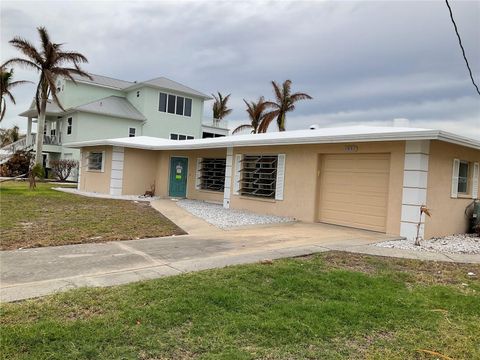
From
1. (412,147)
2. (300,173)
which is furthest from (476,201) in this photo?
(300,173)

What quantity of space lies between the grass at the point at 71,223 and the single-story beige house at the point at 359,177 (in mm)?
4020

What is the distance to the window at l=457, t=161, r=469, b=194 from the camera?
12234 millimetres

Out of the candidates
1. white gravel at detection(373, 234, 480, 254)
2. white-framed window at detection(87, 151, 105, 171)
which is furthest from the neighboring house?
white gravel at detection(373, 234, 480, 254)

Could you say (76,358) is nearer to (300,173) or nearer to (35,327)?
(35,327)

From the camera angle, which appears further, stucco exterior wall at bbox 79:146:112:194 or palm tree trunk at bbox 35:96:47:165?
palm tree trunk at bbox 35:96:47:165

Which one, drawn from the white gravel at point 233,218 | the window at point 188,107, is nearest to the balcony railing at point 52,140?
the window at point 188,107

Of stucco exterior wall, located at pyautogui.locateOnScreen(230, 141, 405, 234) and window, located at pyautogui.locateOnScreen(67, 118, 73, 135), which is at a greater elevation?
window, located at pyautogui.locateOnScreen(67, 118, 73, 135)

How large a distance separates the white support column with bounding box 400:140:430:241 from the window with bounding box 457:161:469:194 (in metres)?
2.54

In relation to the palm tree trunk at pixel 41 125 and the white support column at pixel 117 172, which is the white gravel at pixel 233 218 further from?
the palm tree trunk at pixel 41 125

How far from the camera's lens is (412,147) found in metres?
10.4

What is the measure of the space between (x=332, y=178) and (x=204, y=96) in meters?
24.5

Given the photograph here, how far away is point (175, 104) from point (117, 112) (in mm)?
4807

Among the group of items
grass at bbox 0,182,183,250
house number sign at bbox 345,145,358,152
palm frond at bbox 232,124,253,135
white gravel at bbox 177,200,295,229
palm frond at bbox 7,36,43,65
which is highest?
palm frond at bbox 7,36,43,65

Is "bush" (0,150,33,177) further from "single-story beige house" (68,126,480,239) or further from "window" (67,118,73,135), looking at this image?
"single-story beige house" (68,126,480,239)
